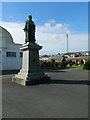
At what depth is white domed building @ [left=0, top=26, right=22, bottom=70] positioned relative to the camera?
70.4ft

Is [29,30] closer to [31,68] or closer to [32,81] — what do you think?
[31,68]

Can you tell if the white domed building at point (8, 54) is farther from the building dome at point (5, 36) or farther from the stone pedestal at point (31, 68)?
the stone pedestal at point (31, 68)

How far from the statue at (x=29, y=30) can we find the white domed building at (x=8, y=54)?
14.5 meters

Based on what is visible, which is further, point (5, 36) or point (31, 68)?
point (5, 36)

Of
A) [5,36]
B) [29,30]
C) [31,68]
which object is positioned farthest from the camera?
[5,36]

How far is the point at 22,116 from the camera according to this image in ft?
10.5

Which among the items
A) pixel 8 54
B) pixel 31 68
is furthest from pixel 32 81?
pixel 8 54

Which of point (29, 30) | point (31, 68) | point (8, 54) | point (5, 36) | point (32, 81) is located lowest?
point (32, 81)

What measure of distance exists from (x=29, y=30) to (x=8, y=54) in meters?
15.2

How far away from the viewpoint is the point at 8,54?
73.3ft

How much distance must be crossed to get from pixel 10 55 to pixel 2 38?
12.8ft

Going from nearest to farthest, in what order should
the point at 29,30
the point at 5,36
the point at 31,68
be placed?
1. the point at 31,68
2. the point at 29,30
3. the point at 5,36

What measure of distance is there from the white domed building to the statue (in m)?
14.5

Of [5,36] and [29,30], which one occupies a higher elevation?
[5,36]
